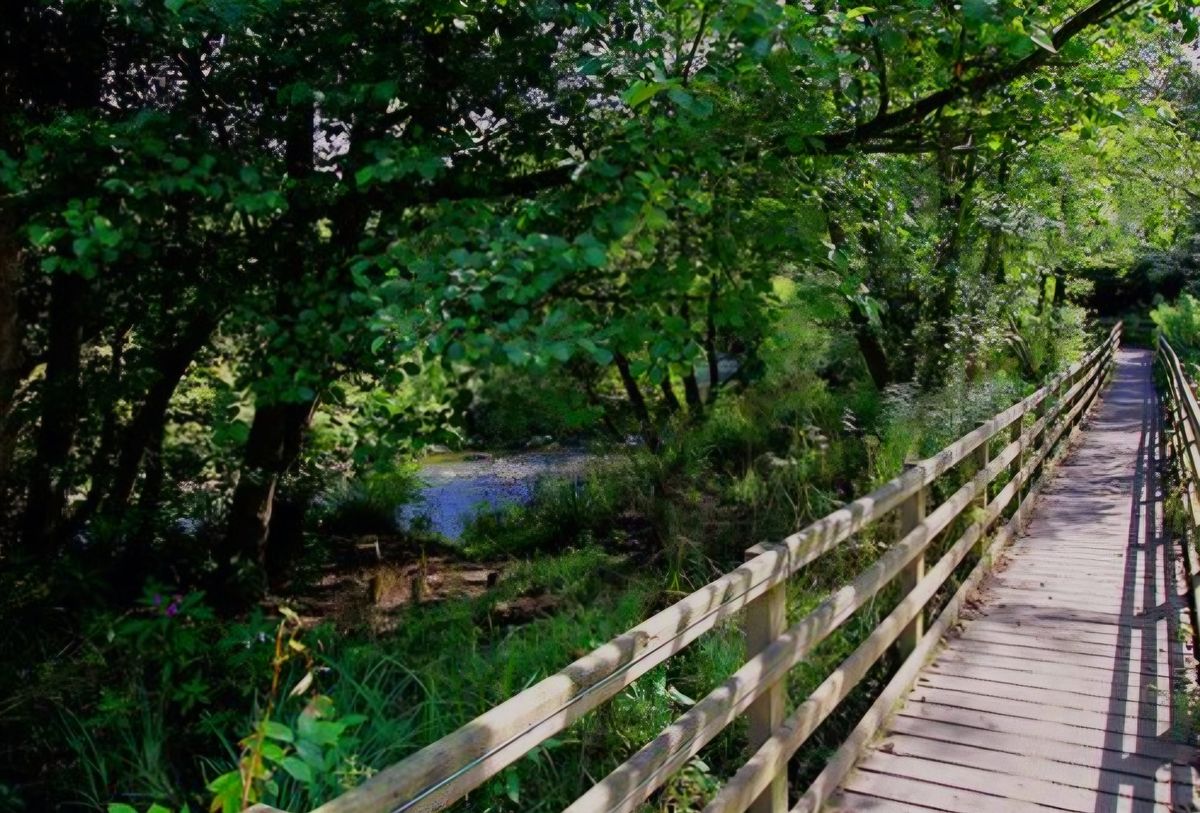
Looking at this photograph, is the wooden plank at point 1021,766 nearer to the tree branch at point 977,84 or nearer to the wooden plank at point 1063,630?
the wooden plank at point 1063,630

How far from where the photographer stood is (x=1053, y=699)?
186 inches

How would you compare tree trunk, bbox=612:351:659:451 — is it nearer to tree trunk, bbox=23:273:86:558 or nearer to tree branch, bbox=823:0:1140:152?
tree branch, bbox=823:0:1140:152

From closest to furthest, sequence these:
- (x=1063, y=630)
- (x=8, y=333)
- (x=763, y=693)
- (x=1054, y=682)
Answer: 1. (x=763, y=693)
2. (x=1054, y=682)
3. (x=8, y=333)
4. (x=1063, y=630)

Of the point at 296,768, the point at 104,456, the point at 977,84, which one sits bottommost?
the point at 104,456

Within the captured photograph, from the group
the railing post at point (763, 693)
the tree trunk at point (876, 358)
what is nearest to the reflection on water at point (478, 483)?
the tree trunk at point (876, 358)

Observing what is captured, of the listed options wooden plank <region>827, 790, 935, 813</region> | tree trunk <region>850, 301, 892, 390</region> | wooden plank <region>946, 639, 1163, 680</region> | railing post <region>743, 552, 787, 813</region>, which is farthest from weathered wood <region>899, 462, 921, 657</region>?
tree trunk <region>850, 301, 892, 390</region>

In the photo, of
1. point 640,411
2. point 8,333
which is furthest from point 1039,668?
point 640,411

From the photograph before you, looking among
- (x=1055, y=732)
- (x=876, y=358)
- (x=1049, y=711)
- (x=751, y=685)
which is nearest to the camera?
(x=751, y=685)

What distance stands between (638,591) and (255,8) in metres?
3.76

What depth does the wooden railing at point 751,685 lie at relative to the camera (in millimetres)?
1988

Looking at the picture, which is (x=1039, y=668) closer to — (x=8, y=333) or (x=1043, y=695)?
(x=1043, y=695)

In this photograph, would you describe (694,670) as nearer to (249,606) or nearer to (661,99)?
(661,99)

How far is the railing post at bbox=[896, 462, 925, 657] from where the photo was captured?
498cm

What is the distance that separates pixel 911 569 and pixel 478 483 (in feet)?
33.6
